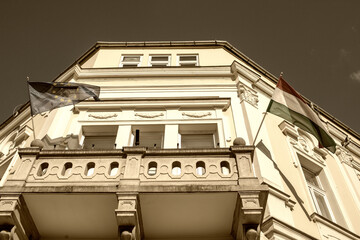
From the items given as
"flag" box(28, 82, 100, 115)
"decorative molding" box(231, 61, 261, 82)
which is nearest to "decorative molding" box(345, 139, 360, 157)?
"decorative molding" box(231, 61, 261, 82)

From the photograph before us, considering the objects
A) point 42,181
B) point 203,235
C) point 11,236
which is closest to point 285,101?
point 203,235

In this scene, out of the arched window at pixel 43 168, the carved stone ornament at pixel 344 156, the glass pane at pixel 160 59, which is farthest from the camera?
the glass pane at pixel 160 59

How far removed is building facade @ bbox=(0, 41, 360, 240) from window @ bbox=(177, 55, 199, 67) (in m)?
0.10

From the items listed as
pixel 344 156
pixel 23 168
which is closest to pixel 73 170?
pixel 23 168

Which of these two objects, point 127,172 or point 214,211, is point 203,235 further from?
point 127,172

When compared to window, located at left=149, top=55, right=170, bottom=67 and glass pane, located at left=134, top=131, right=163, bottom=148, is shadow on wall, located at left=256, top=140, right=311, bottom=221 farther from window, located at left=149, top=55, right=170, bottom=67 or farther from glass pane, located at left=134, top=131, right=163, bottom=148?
window, located at left=149, top=55, right=170, bottom=67

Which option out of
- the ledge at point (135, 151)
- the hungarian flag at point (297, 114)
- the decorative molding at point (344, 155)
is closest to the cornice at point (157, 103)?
the hungarian flag at point (297, 114)

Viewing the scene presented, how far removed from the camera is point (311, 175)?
1271 cm

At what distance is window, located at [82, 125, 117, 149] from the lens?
454 inches

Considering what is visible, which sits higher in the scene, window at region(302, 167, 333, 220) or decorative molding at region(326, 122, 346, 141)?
decorative molding at region(326, 122, 346, 141)

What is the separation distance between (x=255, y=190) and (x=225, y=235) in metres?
1.32

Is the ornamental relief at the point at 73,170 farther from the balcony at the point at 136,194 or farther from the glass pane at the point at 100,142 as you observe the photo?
the glass pane at the point at 100,142

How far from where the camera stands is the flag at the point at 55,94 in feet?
34.9

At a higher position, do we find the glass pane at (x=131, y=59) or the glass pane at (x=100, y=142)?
the glass pane at (x=131, y=59)
